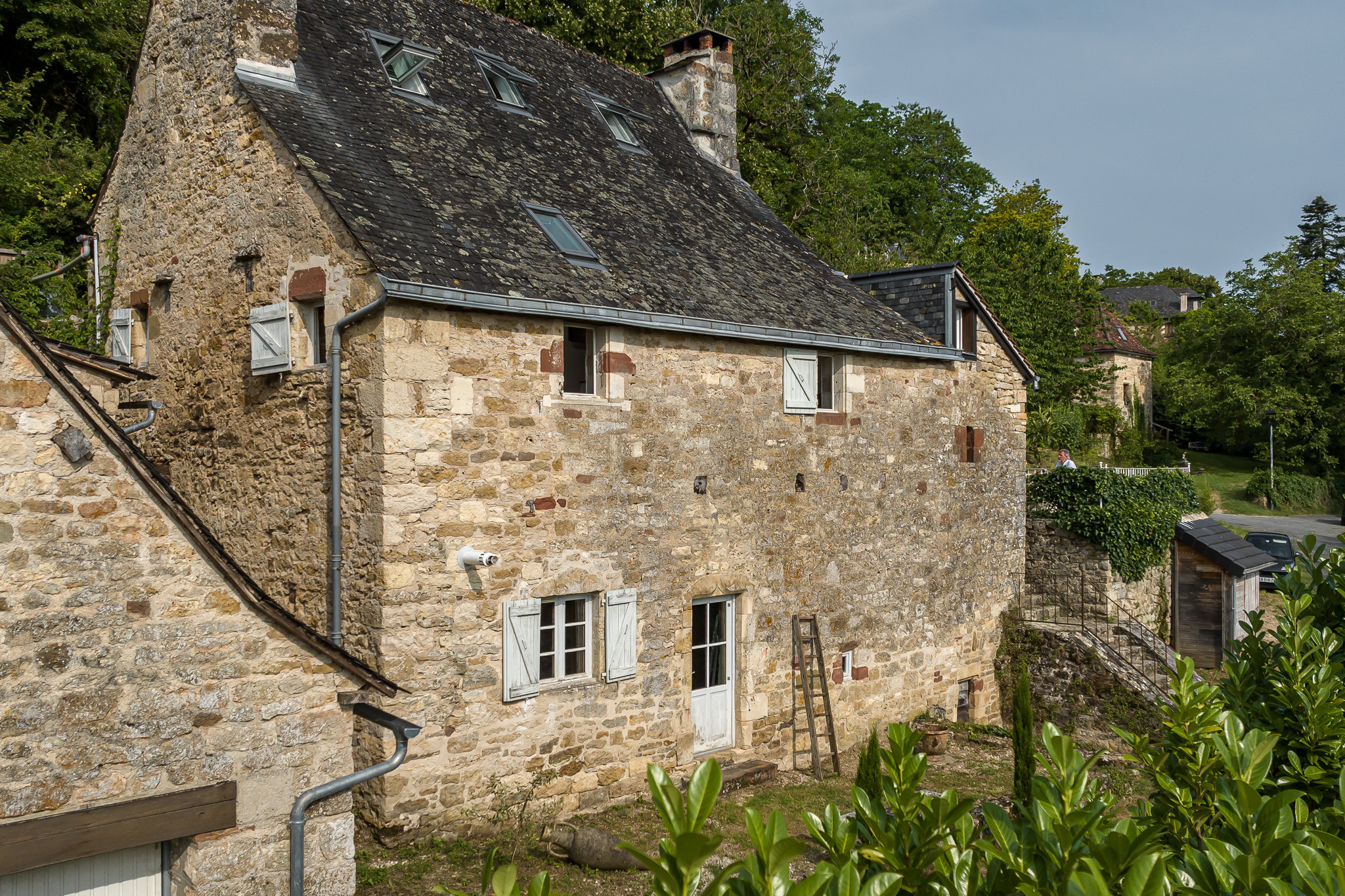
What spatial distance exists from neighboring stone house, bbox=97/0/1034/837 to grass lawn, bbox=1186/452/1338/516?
23.4 meters

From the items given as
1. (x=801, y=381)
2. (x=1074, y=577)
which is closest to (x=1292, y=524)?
(x=1074, y=577)

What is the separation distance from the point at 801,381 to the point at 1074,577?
284 inches

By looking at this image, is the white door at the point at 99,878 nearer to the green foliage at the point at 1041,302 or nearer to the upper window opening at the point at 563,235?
the upper window opening at the point at 563,235

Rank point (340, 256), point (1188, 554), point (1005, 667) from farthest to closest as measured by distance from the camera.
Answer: point (1188, 554) < point (1005, 667) < point (340, 256)

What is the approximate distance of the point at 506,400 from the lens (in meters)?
8.50

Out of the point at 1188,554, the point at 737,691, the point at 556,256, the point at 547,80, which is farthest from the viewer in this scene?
the point at 1188,554

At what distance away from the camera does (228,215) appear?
9328mm

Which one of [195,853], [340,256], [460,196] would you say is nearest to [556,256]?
[460,196]

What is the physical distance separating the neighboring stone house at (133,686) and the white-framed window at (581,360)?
4.28 m

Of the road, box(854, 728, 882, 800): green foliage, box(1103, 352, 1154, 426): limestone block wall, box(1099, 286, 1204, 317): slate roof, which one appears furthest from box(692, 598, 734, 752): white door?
box(1099, 286, 1204, 317): slate roof

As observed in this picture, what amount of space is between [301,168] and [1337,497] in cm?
3633

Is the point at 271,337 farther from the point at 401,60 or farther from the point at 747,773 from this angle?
the point at 747,773

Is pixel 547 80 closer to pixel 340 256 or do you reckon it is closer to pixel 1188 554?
pixel 340 256

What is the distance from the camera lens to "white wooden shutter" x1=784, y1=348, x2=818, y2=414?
1098cm
